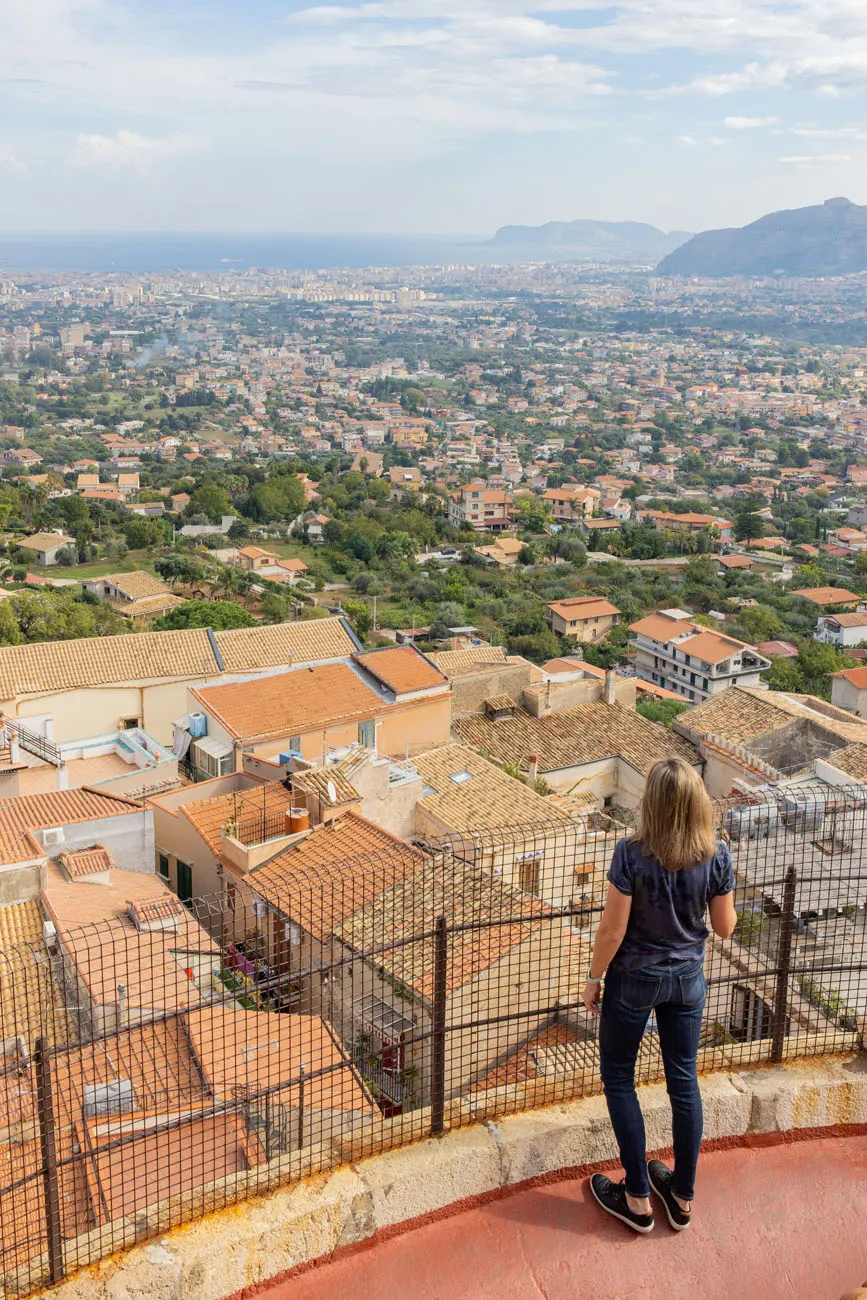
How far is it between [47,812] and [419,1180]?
7018 mm

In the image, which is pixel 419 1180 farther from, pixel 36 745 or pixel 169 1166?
pixel 36 745

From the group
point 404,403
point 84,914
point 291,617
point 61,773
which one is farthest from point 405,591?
point 404,403

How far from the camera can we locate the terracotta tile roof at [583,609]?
3123cm

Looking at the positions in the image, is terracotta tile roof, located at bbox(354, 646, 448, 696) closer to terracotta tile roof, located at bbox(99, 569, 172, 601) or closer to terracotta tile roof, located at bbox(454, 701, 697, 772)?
terracotta tile roof, located at bbox(454, 701, 697, 772)

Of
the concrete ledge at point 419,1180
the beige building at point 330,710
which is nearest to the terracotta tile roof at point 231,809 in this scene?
the beige building at point 330,710

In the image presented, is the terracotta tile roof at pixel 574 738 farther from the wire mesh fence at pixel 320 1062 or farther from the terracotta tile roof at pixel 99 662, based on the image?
the wire mesh fence at pixel 320 1062

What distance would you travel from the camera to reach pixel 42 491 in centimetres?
4116

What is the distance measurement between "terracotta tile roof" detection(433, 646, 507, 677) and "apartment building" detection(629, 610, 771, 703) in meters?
8.07

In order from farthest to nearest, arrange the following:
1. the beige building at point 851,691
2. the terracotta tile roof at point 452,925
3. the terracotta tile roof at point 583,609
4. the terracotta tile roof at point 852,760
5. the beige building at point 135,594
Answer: the terracotta tile roof at point 583,609 < the beige building at point 135,594 < the beige building at point 851,691 < the terracotta tile roof at point 852,760 < the terracotta tile roof at point 452,925

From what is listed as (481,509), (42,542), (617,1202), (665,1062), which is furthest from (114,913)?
(481,509)

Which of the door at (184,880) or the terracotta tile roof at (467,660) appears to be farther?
the terracotta tile roof at (467,660)

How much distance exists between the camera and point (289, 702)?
12.4 meters

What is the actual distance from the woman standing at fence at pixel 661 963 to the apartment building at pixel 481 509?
154ft

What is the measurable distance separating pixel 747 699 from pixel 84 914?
943cm
